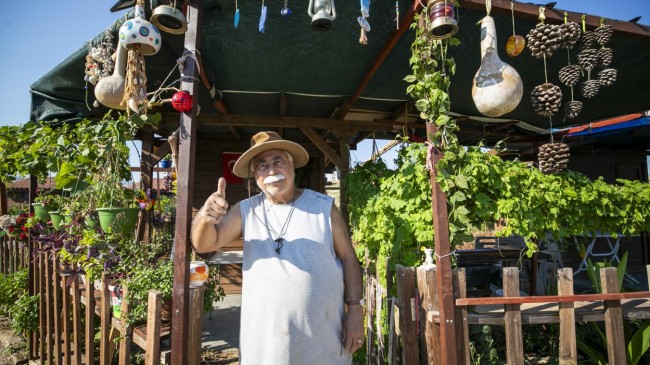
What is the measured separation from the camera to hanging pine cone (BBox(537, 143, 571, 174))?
2.59 metres

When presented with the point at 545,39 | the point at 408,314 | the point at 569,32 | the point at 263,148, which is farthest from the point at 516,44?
the point at 408,314

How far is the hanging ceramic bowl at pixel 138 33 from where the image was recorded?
1802mm

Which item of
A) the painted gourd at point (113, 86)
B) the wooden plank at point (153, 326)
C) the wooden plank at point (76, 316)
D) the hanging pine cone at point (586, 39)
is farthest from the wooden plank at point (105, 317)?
the hanging pine cone at point (586, 39)

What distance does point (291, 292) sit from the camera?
5.49 feet

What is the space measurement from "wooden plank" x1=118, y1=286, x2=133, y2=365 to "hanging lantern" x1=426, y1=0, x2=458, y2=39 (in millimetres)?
2870

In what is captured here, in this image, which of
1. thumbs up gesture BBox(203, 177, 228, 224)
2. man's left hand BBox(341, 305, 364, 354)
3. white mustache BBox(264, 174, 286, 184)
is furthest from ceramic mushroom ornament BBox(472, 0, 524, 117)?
thumbs up gesture BBox(203, 177, 228, 224)

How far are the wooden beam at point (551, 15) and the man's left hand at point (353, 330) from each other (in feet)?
7.34

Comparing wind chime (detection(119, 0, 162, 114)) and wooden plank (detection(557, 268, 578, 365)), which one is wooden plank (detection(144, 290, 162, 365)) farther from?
wooden plank (detection(557, 268, 578, 365))

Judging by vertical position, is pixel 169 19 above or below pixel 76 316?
above

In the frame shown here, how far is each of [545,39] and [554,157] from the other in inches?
35.1

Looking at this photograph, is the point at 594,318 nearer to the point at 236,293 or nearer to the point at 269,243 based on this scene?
the point at 269,243

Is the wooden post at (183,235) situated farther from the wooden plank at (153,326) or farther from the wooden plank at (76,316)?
the wooden plank at (76,316)

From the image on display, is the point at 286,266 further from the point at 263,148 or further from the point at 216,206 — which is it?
the point at 263,148

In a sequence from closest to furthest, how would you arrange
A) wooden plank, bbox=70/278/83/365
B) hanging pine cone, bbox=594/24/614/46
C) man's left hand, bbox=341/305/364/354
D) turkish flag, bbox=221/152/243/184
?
man's left hand, bbox=341/305/364/354, hanging pine cone, bbox=594/24/614/46, wooden plank, bbox=70/278/83/365, turkish flag, bbox=221/152/243/184
